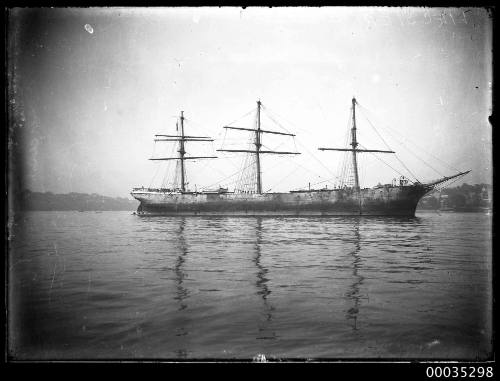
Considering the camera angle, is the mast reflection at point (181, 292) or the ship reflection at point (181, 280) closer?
the mast reflection at point (181, 292)

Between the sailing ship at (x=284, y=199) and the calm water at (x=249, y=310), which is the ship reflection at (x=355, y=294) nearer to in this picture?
the calm water at (x=249, y=310)

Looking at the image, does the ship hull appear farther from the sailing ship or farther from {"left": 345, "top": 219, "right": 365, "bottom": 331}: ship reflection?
{"left": 345, "top": 219, "right": 365, "bottom": 331}: ship reflection

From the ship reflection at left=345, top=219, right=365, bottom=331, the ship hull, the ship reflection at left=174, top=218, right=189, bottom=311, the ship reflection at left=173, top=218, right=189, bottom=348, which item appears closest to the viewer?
the ship reflection at left=173, top=218, right=189, bottom=348

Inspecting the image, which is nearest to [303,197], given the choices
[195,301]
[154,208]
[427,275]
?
[154,208]

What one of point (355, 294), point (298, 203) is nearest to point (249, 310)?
point (355, 294)

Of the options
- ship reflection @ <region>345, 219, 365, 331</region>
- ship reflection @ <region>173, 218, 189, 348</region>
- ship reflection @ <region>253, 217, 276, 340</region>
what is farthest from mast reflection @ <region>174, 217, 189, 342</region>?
ship reflection @ <region>345, 219, 365, 331</region>

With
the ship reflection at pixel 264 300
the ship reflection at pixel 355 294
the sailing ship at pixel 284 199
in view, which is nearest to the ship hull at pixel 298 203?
the sailing ship at pixel 284 199
